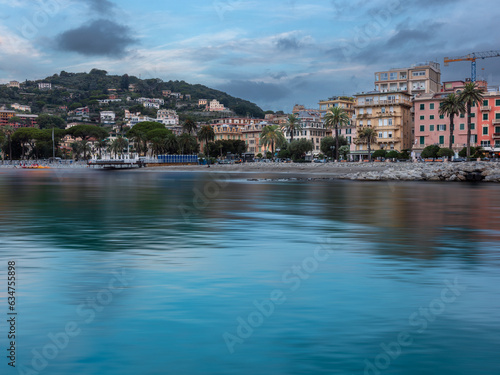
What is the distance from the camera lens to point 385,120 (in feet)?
472

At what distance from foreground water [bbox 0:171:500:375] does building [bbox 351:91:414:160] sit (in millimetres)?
121531

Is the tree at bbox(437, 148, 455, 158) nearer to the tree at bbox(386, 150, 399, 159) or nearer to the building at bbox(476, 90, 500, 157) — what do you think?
the building at bbox(476, 90, 500, 157)

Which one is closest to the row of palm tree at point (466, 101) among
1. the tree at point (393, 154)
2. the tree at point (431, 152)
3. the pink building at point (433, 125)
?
the tree at point (431, 152)

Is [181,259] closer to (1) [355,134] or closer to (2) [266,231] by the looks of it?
(2) [266,231]

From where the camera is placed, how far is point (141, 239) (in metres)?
21.7

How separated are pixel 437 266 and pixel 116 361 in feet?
34.8

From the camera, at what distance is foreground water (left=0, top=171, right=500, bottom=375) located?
847cm

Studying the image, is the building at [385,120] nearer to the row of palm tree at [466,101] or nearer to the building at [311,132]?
the row of palm tree at [466,101]

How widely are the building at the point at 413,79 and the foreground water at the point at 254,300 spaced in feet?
518

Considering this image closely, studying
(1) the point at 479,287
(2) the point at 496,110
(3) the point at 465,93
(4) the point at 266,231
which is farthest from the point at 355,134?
(1) the point at 479,287

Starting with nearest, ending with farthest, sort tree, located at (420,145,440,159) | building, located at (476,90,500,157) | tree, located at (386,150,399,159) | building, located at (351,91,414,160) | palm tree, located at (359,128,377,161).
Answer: tree, located at (420,145,440,159) < building, located at (476,90,500,157) < tree, located at (386,150,399,159) < palm tree, located at (359,128,377,161) < building, located at (351,91,414,160)

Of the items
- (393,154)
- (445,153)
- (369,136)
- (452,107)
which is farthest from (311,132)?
(452,107)

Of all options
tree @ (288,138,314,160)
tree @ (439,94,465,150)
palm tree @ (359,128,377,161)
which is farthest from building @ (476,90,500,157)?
tree @ (288,138,314,160)

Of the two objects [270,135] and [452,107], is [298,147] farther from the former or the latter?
[452,107]
